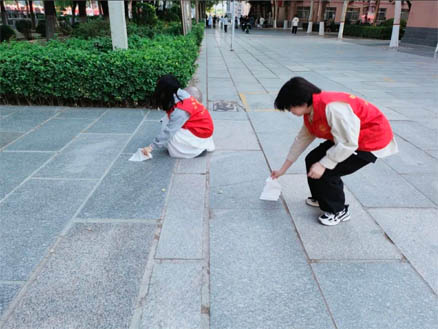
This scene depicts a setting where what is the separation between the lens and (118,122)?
534cm

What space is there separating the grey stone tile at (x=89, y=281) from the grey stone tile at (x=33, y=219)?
150mm

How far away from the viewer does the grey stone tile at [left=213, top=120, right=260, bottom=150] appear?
4.47 meters

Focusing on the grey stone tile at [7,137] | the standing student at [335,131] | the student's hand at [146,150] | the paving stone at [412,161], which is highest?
the standing student at [335,131]

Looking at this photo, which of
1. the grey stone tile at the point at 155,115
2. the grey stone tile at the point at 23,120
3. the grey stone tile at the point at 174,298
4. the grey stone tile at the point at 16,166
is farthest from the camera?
the grey stone tile at the point at 155,115

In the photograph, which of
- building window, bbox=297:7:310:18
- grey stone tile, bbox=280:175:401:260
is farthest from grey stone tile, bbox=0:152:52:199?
building window, bbox=297:7:310:18

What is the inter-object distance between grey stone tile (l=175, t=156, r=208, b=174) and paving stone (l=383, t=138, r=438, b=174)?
2181mm

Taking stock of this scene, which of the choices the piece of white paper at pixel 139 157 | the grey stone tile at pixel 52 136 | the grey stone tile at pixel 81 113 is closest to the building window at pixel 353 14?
the grey stone tile at pixel 81 113

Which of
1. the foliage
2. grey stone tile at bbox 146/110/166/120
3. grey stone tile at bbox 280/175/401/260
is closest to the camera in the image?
grey stone tile at bbox 280/175/401/260

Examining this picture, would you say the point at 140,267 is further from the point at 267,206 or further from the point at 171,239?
the point at 267,206

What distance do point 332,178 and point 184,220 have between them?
4.03 ft

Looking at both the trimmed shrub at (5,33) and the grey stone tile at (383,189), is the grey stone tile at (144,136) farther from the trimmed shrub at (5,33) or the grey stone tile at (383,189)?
the trimmed shrub at (5,33)

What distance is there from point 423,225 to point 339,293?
122cm

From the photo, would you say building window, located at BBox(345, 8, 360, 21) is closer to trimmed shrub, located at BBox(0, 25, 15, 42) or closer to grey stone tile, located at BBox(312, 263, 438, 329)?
trimmed shrub, located at BBox(0, 25, 15, 42)

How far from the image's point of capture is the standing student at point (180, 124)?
3572mm
